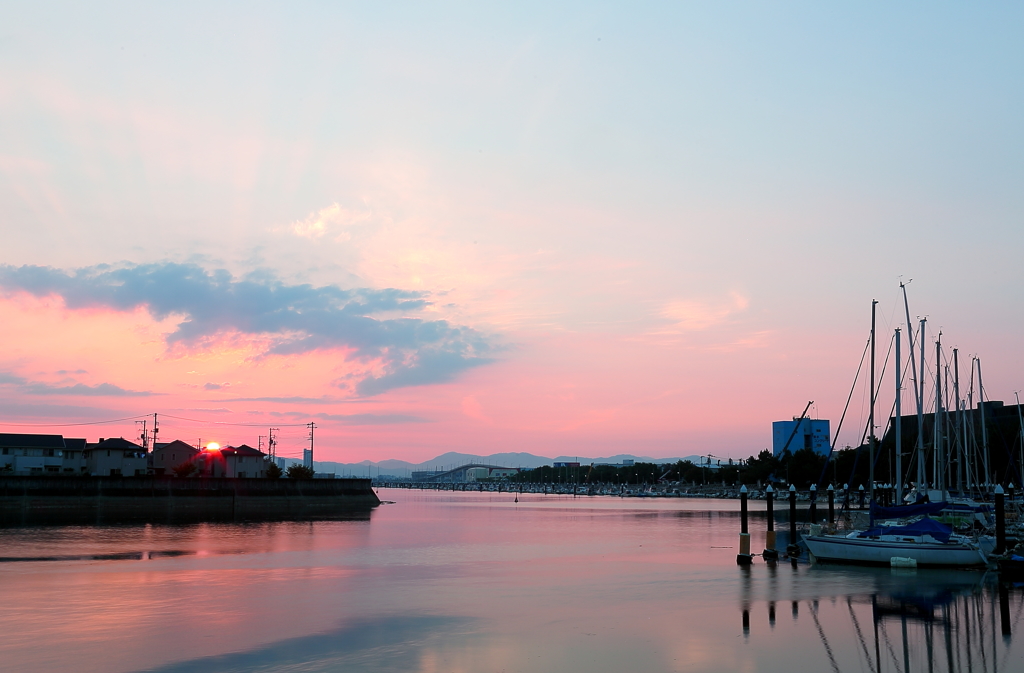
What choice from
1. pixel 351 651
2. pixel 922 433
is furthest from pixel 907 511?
pixel 351 651

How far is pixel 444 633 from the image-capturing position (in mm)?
29719

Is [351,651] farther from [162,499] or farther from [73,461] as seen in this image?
[73,461]

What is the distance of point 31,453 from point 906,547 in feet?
418

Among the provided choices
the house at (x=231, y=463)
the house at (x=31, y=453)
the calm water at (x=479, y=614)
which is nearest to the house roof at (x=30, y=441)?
the house at (x=31, y=453)

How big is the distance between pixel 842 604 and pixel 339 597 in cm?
2103

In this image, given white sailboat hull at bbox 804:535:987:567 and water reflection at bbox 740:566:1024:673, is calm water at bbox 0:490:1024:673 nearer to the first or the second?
water reflection at bbox 740:566:1024:673

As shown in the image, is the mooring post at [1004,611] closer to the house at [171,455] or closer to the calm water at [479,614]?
the calm water at [479,614]

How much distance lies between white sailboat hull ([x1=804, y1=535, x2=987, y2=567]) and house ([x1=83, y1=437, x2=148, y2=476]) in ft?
365

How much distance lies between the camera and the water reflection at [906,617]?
2650 cm

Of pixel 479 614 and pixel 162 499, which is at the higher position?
pixel 479 614

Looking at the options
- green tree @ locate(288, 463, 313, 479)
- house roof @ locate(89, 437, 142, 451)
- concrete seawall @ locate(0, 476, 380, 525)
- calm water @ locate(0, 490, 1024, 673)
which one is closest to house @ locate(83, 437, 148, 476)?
house roof @ locate(89, 437, 142, 451)

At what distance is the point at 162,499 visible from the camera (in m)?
112

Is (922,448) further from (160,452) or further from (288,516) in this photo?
(160,452)

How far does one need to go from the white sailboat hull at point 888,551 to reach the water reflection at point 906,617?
3.19 ft
